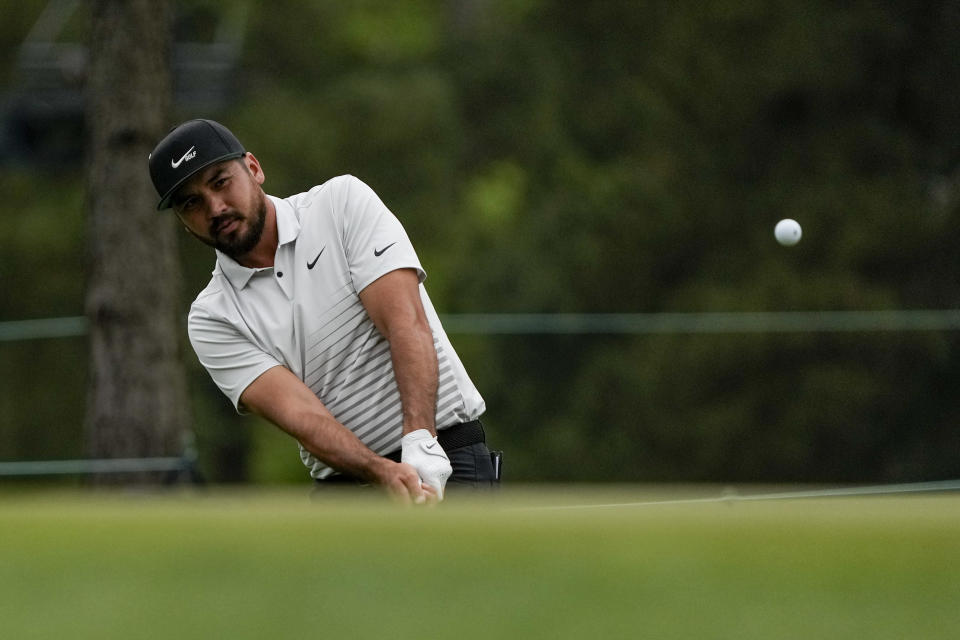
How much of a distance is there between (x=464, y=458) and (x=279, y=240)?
80cm

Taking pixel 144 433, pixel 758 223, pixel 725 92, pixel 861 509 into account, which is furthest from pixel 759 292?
pixel 861 509

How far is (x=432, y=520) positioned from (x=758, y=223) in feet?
73.3

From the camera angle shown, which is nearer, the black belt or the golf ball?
the black belt

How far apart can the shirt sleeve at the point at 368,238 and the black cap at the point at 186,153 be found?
0.35 metres

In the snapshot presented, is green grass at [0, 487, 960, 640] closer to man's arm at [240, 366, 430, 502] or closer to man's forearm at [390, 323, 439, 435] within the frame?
man's arm at [240, 366, 430, 502]

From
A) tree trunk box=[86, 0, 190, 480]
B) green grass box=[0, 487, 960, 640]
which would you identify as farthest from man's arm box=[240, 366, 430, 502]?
tree trunk box=[86, 0, 190, 480]

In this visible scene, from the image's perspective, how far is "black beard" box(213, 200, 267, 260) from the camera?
4.88 metres

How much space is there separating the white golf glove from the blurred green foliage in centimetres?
1266

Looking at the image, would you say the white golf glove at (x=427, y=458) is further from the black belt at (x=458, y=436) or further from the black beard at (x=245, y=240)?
the black beard at (x=245, y=240)

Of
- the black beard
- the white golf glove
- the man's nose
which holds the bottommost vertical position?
the white golf glove

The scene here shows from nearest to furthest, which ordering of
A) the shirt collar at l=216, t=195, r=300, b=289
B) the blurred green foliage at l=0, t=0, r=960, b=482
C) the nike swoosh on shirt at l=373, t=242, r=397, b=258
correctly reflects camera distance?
1. the nike swoosh on shirt at l=373, t=242, r=397, b=258
2. the shirt collar at l=216, t=195, r=300, b=289
3. the blurred green foliage at l=0, t=0, r=960, b=482

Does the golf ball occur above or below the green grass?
above

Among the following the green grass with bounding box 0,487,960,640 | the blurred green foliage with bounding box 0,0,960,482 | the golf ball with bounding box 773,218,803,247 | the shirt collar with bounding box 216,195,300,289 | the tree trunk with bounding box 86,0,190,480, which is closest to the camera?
the green grass with bounding box 0,487,960,640

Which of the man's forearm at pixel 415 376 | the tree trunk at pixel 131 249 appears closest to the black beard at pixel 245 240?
the man's forearm at pixel 415 376
